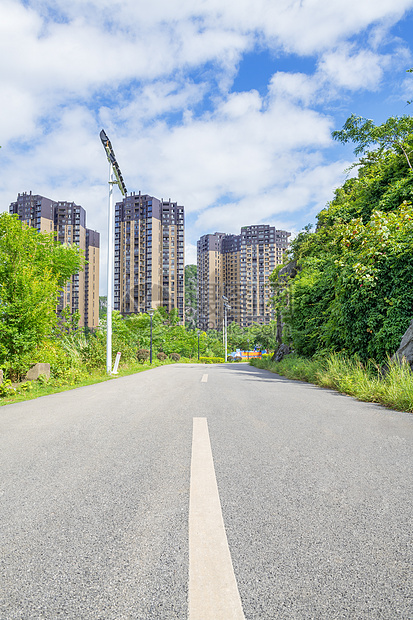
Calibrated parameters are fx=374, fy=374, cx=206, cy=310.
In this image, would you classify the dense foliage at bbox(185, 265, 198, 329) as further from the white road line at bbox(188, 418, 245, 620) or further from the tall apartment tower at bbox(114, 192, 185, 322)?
the white road line at bbox(188, 418, 245, 620)

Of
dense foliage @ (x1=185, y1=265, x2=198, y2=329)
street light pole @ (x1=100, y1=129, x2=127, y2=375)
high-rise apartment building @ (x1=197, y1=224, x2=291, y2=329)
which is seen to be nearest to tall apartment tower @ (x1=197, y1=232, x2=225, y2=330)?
high-rise apartment building @ (x1=197, y1=224, x2=291, y2=329)

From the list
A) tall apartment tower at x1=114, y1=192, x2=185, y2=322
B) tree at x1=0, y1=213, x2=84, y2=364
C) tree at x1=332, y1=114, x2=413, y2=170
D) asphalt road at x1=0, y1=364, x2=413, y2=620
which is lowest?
asphalt road at x1=0, y1=364, x2=413, y2=620

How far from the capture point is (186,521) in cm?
217

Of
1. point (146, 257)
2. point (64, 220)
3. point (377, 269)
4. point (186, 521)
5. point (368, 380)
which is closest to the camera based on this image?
point (186, 521)

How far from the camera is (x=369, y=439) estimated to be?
417cm

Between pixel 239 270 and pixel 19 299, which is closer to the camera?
pixel 19 299

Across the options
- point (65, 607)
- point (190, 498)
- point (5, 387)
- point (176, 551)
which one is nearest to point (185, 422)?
point (190, 498)

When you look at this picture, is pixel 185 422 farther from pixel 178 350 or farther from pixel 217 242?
pixel 217 242

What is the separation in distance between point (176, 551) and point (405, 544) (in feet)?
3.82

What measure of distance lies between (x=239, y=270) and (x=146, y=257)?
34299mm

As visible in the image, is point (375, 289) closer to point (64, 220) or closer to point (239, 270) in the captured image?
point (64, 220)

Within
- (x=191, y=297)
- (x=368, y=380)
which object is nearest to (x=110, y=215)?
(x=368, y=380)

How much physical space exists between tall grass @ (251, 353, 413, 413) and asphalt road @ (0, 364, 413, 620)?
2.35 metres

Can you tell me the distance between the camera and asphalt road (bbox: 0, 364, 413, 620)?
1.49 metres
